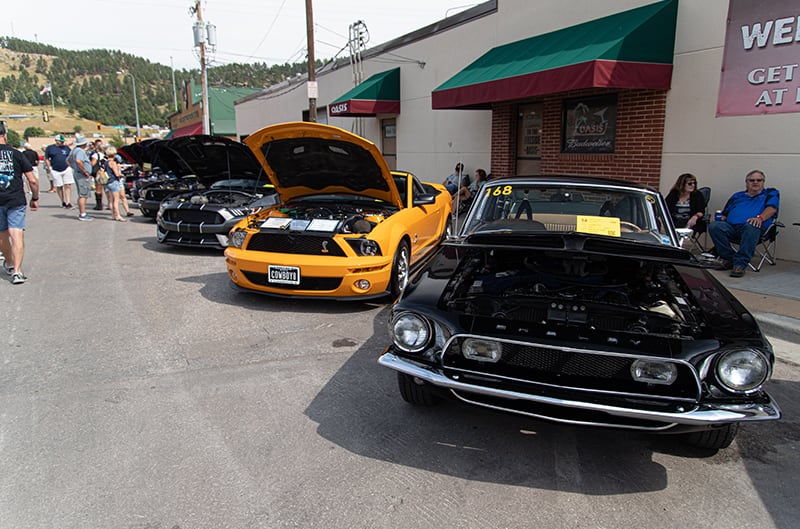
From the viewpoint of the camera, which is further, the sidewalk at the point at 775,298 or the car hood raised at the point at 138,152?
the car hood raised at the point at 138,152

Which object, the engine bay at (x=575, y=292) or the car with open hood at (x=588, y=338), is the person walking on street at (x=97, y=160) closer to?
the engine bay at (x=575, y=292)

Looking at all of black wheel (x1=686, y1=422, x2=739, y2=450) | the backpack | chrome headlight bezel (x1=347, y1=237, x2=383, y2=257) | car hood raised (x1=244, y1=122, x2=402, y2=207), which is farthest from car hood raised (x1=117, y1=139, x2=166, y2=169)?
black wheel (x1=686, y1=422, x2=739, y2=450)

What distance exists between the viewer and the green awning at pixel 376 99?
14820mm

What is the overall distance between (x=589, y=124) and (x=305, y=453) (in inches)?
331

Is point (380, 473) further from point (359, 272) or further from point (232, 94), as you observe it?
point (232, 94)

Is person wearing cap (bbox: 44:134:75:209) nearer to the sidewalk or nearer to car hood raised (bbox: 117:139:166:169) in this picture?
car hood raised (bbox: 117:139:166:169)

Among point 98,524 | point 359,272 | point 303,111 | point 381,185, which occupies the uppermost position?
point 303,111

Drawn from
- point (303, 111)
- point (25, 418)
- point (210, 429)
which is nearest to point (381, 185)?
point (210, 429)

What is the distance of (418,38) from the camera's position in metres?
14.2

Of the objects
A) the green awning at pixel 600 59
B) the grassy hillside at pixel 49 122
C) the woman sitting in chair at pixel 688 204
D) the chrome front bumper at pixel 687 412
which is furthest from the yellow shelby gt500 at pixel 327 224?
the grassy hillside at pixel 49 122

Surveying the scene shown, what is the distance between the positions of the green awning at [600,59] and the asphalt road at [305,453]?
4.94 meters

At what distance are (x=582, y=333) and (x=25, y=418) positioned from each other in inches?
136

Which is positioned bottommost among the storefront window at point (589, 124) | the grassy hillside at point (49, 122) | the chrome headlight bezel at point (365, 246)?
the chrome headlight bezel at point (365, 246)

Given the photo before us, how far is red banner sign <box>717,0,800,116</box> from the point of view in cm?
650
